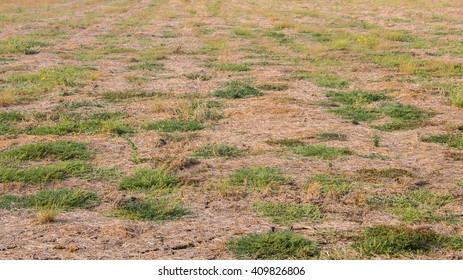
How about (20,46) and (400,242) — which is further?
(20,46)

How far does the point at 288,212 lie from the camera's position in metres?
6.30

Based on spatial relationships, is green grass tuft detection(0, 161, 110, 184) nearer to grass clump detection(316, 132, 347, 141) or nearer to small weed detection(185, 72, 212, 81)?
grass clump detection(316, 132, 347, 141)

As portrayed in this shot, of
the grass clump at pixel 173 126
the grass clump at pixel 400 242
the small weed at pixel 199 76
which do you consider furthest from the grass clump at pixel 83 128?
the grass clump at pixel 400 242

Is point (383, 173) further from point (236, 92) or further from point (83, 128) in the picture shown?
point (236, 92)

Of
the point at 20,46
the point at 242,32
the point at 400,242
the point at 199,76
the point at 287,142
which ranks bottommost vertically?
the point at 242,32

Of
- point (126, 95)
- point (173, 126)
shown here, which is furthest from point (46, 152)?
point (126, 95)

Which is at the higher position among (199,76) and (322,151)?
(322,151)

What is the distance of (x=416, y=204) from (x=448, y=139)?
2835mm

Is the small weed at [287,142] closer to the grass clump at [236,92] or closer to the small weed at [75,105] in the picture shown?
the grass clump at [236,92]

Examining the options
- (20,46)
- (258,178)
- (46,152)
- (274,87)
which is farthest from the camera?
(20,46)

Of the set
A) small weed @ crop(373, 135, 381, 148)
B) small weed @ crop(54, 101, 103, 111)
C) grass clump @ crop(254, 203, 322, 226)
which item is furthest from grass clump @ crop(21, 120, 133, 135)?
grass clump @ crop(254, 203, 322, 226)

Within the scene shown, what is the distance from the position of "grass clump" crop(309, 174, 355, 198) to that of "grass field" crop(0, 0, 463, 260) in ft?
0.09

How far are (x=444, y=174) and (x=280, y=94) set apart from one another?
5158mm

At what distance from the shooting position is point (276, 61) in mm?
16812
